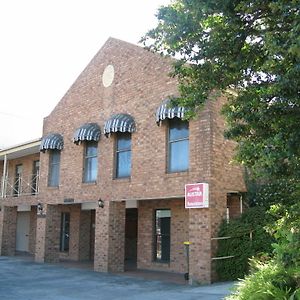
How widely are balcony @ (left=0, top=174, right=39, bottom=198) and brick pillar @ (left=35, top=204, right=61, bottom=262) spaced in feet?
13.0

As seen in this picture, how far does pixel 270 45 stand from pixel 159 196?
10.0 metres

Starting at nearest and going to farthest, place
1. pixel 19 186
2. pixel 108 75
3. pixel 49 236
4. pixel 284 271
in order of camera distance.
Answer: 1. pixel 284 271
2. pixel 108 75
3. pixel 49 236
4. pixel 19 186

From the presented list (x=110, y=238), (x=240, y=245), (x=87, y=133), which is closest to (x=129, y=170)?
(x=87, y=133)

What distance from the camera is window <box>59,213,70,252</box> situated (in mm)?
23031

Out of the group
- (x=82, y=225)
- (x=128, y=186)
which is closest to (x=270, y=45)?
(x=128, y=186)

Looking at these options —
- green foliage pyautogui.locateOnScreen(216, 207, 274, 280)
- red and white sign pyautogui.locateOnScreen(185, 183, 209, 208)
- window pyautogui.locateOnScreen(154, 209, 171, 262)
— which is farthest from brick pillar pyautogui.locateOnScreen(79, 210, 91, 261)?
green foliage pyautogui.locateOnScreen(216, 207, 274, 280)

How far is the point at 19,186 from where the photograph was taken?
86.3 ft

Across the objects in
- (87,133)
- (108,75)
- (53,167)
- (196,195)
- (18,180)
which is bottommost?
(196,195)

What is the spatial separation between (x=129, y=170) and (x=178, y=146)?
2585 mm

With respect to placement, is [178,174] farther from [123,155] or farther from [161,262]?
[161,262]

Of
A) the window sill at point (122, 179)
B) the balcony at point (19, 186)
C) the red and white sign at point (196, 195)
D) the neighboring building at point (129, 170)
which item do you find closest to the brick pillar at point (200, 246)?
the neighboring building at point (129, 170)

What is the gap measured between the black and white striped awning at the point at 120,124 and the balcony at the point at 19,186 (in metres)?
9.24

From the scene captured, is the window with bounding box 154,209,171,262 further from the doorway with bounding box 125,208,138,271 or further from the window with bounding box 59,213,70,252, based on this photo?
the window with bounding box 59,213,70,252

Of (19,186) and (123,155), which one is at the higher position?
(123,155)
